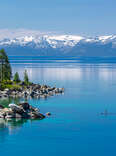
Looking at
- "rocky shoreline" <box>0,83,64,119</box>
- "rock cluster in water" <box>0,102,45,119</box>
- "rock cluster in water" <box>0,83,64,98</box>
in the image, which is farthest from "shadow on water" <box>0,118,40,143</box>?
"rock cluster in water" <box>0,83,64,98</box>

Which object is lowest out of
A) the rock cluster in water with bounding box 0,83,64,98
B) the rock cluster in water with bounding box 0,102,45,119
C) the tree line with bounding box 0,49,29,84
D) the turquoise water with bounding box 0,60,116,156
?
the turquoise water with bounding box 0,60,116,156

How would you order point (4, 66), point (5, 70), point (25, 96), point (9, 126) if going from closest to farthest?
point (9, 126) < point (25, 96) < point (4, 66) < point (5, 70)

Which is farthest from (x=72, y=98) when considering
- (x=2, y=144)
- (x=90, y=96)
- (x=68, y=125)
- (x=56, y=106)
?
(x=2, y=144)

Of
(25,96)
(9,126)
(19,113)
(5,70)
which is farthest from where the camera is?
(5,70)

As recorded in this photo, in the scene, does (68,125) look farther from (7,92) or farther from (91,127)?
(7,92)

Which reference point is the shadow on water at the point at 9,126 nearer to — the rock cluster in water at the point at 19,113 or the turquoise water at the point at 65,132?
the turquoise water at the point at 65,132

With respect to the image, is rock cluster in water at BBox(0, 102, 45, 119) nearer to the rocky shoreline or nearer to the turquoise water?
the rocky shoreline

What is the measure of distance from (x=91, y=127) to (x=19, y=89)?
1869 inches

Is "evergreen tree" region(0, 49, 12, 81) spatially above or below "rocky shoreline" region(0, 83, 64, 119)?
above

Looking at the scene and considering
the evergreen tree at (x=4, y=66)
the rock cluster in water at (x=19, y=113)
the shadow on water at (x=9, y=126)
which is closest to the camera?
the shadow on water at (x=9, y=126)

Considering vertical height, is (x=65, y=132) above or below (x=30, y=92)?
below

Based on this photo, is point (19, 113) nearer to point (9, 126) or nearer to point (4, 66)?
point (9, 126)

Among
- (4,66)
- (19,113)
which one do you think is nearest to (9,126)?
(19,113)

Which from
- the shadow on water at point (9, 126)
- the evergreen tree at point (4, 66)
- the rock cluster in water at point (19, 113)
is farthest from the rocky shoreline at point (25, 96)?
the evergreen tree at point (4, 66)
